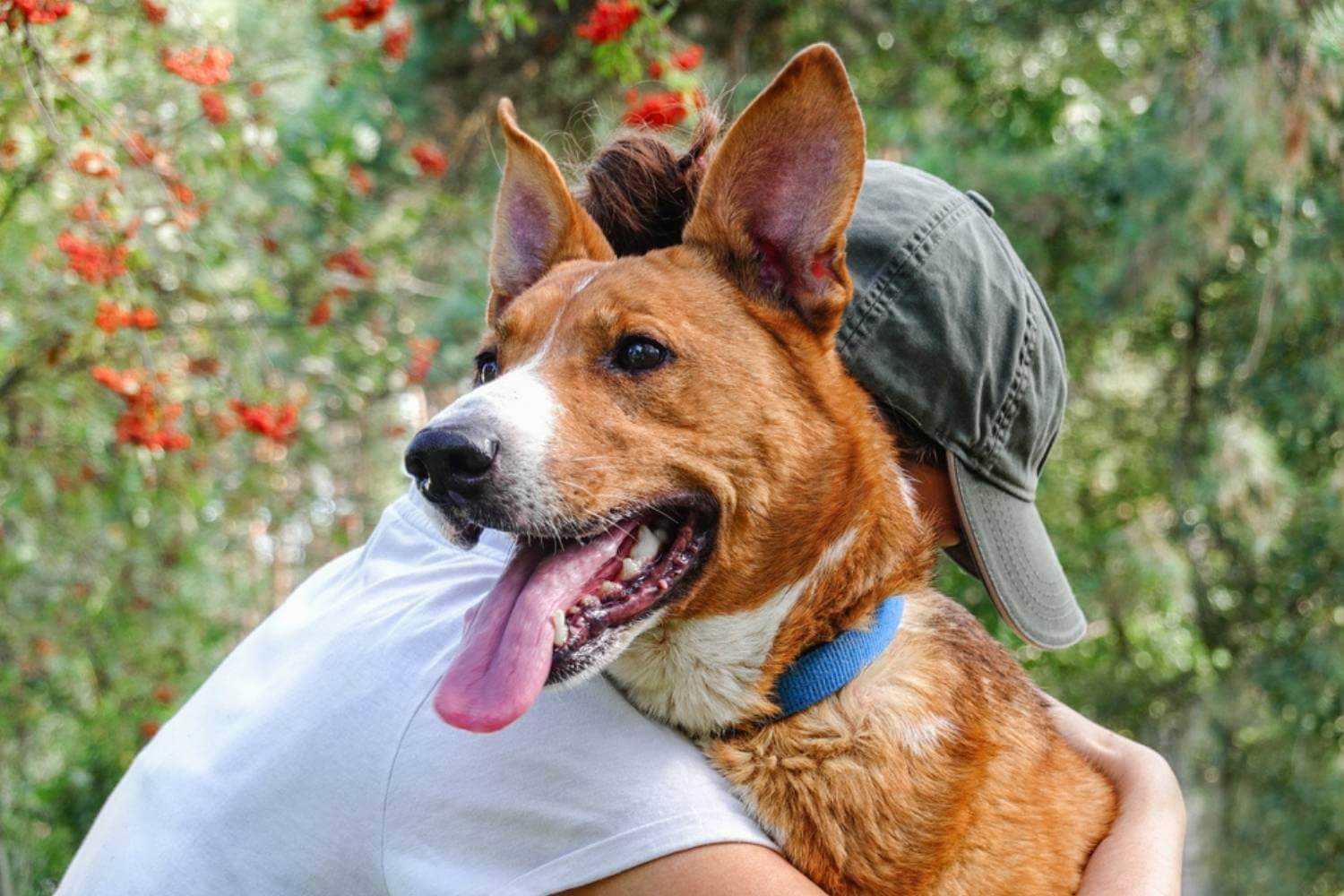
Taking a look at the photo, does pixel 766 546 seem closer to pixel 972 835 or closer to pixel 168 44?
pixel 972 835

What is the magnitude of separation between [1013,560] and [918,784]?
1.59ft

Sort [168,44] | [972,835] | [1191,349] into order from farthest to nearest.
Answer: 1. [1191,349]
2. [168,44]
3. [972,835]

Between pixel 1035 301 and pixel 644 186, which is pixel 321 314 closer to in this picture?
pixel 644 186

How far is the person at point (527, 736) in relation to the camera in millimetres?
1798

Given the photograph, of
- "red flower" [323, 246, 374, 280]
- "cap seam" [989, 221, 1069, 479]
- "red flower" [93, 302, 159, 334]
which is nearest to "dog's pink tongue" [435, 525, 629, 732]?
"cap seam" [989, 221, 1069, 479]

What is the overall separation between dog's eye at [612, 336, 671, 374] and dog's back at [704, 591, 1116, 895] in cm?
61

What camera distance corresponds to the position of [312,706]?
1.98 meters

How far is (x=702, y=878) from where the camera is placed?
1.74 metres

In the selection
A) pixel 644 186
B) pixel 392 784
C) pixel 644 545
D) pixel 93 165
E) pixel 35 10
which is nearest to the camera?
pixel 392 784

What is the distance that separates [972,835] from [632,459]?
0.83 m

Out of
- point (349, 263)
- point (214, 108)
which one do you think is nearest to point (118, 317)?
point (214, 108)

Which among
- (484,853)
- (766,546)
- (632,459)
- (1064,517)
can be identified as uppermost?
(632,459)

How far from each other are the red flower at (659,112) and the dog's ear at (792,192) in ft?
2.70

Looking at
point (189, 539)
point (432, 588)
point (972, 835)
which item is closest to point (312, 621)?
point (432, 588)
